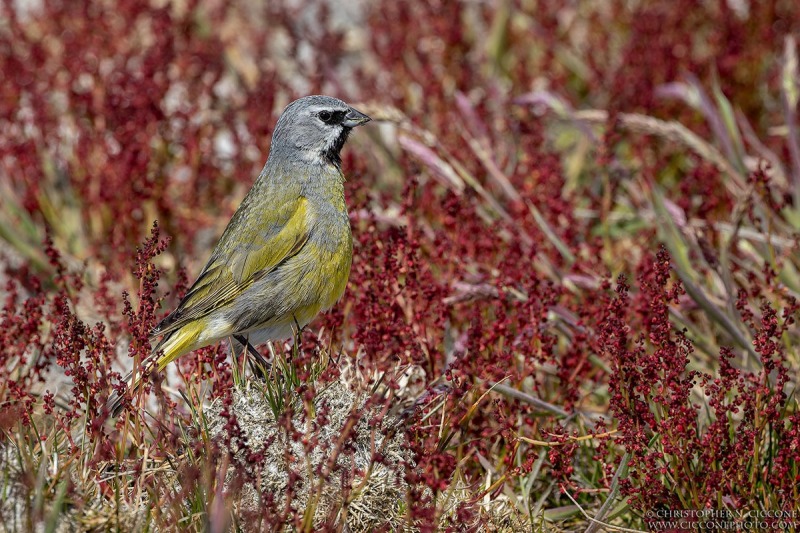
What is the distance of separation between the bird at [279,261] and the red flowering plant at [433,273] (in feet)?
0.60

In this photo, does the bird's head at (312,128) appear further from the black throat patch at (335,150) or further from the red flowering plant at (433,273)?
the red flowering plant at (433,273)

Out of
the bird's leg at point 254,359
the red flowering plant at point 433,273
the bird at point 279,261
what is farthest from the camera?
the bird at point 279,261

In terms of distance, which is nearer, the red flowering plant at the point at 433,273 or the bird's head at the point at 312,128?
the red flowering plant at the point at 433,273

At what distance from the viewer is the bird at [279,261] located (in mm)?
4348

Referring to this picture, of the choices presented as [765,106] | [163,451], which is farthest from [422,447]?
[765,106]

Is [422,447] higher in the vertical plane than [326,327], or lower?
lower

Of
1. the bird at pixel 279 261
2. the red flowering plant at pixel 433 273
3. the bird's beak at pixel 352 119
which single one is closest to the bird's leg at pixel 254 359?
the bird at pixel 279 261

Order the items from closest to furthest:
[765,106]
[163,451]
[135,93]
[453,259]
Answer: [163,451]
[453,259]
[135,93]
[765,106]

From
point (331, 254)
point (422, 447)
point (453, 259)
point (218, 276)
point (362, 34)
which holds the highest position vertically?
point (362, 34)

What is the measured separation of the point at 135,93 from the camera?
634 centimetres

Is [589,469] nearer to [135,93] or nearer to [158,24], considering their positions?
[135,93]

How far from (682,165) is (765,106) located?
1.05m

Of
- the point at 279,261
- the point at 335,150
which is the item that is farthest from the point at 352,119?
the point at 279,261

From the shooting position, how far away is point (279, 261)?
444 cm
